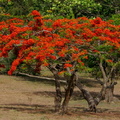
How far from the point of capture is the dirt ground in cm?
1972

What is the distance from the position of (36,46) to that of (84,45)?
222 cm

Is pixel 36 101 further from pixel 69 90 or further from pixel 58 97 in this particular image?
pixel 69 90

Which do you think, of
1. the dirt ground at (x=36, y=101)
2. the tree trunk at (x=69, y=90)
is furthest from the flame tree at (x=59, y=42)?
the dirt ground at (x=36, y=101)

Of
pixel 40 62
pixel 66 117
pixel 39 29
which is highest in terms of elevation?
pixel 39 29

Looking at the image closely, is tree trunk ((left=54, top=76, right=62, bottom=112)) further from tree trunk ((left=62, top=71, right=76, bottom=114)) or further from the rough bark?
tree trunk ((left=62, top=71, right=76, bottom=114))

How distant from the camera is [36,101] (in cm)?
2836

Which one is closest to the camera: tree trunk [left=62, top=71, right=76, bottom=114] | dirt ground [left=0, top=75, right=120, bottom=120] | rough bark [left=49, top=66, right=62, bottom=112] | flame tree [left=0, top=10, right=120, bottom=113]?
flame tree [left=0, top=10, right=120, bottom=113]

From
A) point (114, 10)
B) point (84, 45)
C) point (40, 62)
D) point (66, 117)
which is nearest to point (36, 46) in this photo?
point (40, 62)

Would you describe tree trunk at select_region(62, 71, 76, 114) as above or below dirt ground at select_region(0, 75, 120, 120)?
above

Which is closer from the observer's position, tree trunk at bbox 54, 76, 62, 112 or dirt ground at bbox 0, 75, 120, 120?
tree trunk at bbox 54, 76, 62, 112

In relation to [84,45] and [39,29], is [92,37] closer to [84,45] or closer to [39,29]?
[84,45]

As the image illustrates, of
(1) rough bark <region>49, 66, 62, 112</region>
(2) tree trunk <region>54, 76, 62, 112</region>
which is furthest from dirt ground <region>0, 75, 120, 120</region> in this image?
(1) rough bark <region>49, 66, 62, 112</region>

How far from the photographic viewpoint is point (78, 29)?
18.2 meters

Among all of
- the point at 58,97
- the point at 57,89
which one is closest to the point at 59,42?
the point at 57,89
